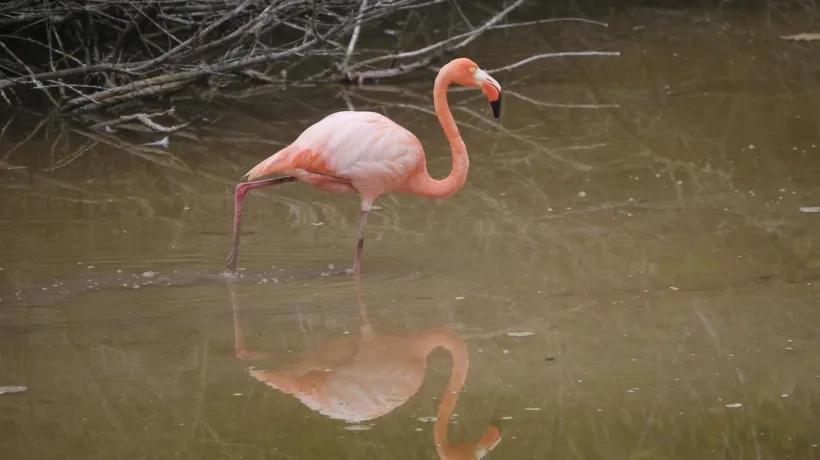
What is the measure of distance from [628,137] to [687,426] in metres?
3.92

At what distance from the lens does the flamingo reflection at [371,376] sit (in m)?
3.84

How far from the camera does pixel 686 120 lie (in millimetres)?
7770

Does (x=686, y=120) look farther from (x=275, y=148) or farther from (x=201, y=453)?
(x=201, y=453)

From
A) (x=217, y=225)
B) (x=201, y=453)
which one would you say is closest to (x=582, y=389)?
(x=201, y=453)

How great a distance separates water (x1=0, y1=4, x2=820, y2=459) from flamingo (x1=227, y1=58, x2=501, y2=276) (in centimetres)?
28

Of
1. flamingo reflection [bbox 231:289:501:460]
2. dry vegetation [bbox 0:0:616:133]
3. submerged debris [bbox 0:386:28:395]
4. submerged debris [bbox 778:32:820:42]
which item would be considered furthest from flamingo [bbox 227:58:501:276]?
submerged debris [bbox 778:32:820:42]

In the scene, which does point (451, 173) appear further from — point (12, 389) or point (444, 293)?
point (12, 389)

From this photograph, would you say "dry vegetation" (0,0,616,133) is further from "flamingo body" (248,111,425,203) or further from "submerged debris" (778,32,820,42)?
"submerged debris" (778,32,820,42)

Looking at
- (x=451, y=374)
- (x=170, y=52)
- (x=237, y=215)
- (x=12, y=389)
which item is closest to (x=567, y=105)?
(x=170, y=52)

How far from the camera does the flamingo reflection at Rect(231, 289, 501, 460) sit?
3836 millimetres

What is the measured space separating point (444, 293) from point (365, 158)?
27.4 inches

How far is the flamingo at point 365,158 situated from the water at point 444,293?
0.28m

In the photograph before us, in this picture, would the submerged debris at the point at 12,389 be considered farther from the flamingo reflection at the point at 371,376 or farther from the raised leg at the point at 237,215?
the raised leg at the point at 237,215

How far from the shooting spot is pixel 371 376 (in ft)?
13.8
